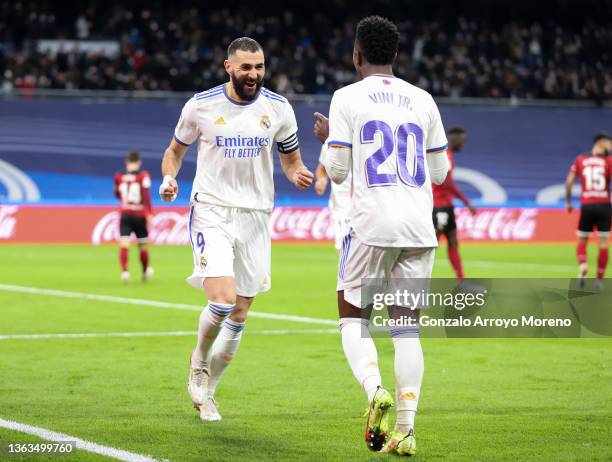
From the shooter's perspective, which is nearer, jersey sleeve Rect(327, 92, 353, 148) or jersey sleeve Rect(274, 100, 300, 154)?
jersey sleeve Rect(327, 92, 353, 148)

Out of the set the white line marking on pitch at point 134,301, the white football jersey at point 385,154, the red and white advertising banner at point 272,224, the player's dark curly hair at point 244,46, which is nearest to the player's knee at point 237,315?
the white football jersey at point 385,154

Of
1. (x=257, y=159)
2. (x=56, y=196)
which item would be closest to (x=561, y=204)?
(x=56, y=196)

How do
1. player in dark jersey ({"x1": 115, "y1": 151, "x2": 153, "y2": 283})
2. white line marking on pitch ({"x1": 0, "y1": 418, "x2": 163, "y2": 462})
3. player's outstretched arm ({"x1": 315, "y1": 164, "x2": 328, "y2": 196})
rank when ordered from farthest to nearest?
player in dark jersey ({"x1": 115, "y1": 151, "x2": 153, "y2": 283}) → player's outstretched arm ({"x1": 315, "y1": 164, "x2": 328, "y2": 196}) → white line marking on pitch ({"x1": 0, "y1": 418, "x2": 163, "y2": 462})

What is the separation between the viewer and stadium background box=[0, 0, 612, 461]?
7031 millimetres

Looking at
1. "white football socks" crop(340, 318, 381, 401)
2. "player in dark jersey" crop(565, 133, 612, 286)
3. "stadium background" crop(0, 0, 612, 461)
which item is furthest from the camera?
"player in dark jersey" crop(565, 133, 612, 286)

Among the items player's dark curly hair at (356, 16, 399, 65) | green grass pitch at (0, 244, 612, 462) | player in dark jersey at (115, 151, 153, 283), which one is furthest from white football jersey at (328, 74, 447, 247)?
player in dark jersey at (115, 151, 153, 283)

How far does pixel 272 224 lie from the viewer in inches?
1152

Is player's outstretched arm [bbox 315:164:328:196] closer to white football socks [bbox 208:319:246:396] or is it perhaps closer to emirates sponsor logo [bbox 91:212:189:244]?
white football socks [bbox 208:319:246:396]

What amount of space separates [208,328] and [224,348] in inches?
9.4

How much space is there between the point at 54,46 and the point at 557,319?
25.4 m

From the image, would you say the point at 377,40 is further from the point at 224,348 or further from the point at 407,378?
the point at 224,348

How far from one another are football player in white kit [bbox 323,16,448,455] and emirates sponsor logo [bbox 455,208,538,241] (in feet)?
78.6

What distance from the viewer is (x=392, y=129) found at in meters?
6.03

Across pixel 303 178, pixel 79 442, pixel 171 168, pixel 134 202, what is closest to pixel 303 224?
pixel 134 202
